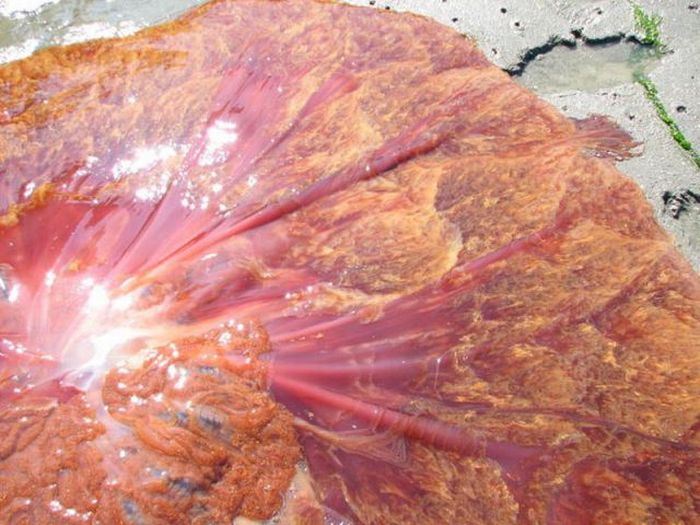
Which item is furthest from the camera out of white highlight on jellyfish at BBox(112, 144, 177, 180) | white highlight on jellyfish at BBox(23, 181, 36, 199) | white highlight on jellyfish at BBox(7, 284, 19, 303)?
white highlight on jellyfish at BBox(112, 144, 177, 180)

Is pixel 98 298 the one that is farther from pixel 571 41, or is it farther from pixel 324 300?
pixel 571 41

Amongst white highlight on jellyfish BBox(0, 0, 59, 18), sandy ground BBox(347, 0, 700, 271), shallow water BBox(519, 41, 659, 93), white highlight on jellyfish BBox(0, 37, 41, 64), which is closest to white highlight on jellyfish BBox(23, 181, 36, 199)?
white highlight on jellyfish BBox(0, 37, 41, 64)

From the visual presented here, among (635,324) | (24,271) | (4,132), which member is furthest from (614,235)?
(4,132)

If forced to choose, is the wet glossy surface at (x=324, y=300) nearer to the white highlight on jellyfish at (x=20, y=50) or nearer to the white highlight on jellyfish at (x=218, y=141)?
the white highlight on jellyfish at (x=218, y=141)

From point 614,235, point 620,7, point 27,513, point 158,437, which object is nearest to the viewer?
point 27,513

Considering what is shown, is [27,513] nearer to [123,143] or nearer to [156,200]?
[156,200]

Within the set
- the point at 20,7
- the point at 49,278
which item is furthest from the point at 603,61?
the point at 20,7

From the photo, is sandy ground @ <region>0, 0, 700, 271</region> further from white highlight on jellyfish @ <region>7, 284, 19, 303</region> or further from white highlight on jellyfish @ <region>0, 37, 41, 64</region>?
white highlight on jellyfish @ <region>7, 284, 19, 303</region>

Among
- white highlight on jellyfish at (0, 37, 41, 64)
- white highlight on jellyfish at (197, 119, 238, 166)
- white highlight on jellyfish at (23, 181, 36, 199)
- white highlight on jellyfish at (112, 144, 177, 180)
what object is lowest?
white highlight on jellyfish at (23, 181, 36, 199)
